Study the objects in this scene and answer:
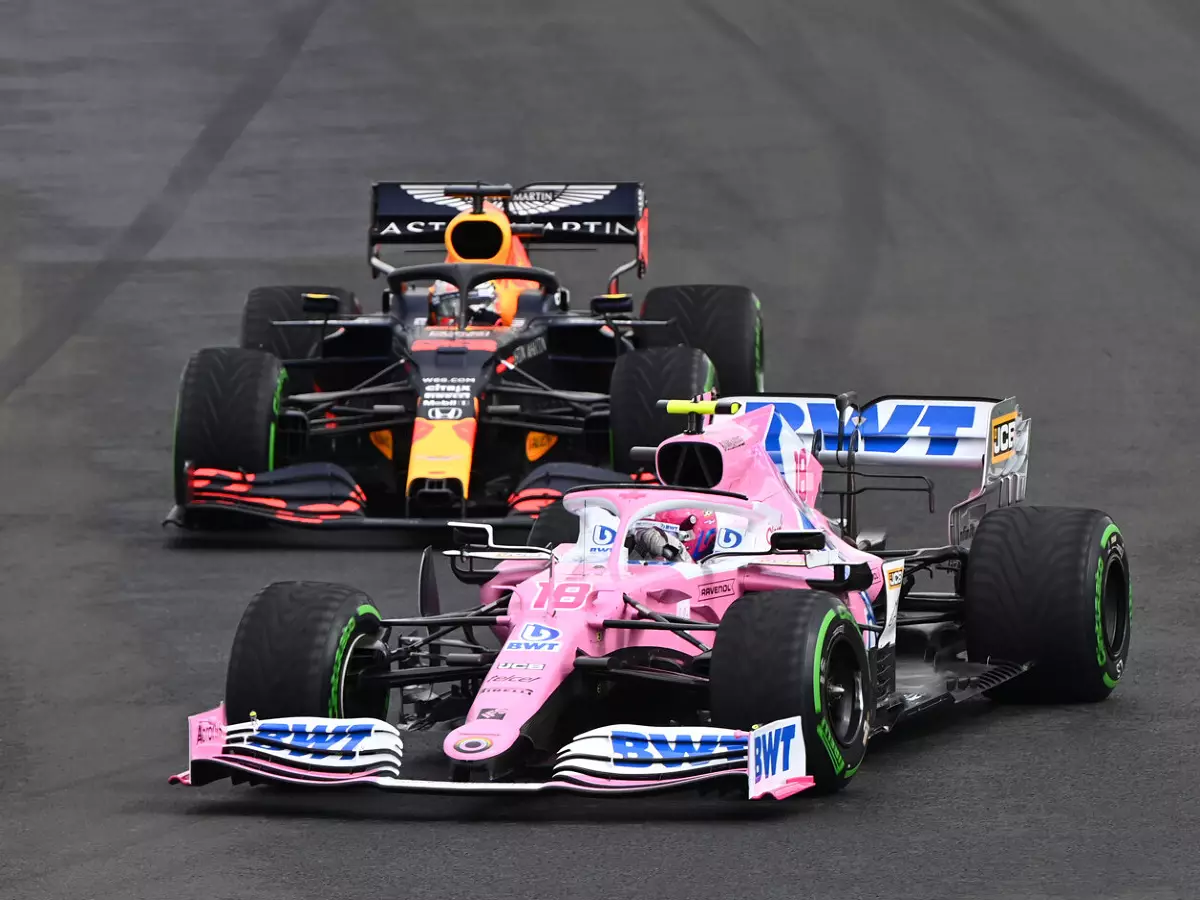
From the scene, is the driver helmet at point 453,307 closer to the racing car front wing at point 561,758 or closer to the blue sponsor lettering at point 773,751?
the racing car front wing at point 561,758

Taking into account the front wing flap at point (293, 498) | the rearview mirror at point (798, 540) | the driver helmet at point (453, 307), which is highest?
the driver helmet at point (453, 307)

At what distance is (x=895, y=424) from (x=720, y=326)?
7.41 metres

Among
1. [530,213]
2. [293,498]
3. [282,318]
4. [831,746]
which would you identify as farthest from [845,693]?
[282,318]

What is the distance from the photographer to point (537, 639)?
11.4 m

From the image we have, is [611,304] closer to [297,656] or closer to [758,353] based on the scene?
[758,353]

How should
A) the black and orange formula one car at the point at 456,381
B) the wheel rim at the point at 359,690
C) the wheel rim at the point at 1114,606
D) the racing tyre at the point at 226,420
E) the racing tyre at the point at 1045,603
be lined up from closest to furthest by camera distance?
the wheel rim at the point at 359,690 < the racing tyre at the point at 1045,603 < the wheel rim at the point at 1114,606 < the black and orange formula one car at the point at 456,381 < the racing tyre at the point at 226,420

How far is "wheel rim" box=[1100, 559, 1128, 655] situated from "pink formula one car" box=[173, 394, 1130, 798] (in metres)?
0.01

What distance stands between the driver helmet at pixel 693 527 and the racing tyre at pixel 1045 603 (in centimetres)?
166

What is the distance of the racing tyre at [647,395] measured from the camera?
61.4 ft

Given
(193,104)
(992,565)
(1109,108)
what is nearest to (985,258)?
(1109,108)

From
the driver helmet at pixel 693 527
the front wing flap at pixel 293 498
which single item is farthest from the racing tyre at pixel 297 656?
the front wing flap at pixel 293 498

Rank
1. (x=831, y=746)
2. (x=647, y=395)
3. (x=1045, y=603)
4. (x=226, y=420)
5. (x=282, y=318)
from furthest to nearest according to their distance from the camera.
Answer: (x=282, y=318)
(x=226, y=420)
(x=647, y=395)
(x=1045, y=603)
(x=831, y=746)

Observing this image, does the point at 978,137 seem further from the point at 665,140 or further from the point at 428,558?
the point at 428,558

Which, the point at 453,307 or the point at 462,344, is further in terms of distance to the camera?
the point at 453,307
